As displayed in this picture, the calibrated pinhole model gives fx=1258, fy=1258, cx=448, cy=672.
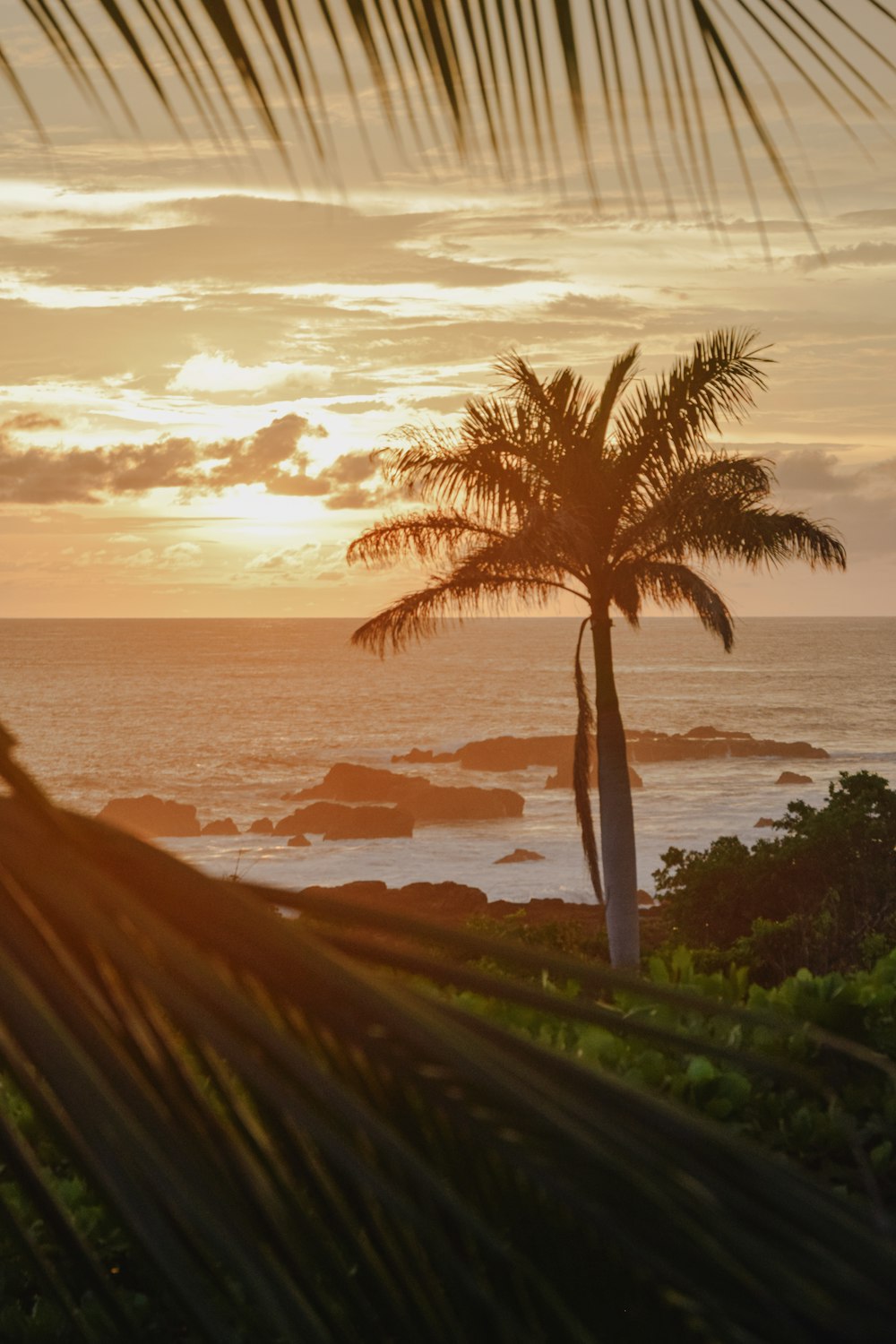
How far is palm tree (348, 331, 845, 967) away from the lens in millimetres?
17250

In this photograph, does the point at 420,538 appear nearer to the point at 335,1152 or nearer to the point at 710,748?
the point at 335,1152

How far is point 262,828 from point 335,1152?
5029 cm

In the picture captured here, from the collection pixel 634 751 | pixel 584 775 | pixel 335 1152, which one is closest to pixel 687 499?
pixel 584 775

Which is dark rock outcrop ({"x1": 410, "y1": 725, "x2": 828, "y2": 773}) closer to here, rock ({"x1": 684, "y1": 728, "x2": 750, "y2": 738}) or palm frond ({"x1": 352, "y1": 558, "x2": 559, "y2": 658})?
rock ({"x1": 684, "y1": 728, "x2": 750, "y2": 738})

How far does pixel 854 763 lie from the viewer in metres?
66.3

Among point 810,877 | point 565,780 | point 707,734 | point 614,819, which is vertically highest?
point 614,819

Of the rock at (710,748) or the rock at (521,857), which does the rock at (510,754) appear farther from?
the rock at (521,857)

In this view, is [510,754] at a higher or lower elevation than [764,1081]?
lower

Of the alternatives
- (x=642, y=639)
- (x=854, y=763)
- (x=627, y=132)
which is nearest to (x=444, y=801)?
(x=854, y=763)

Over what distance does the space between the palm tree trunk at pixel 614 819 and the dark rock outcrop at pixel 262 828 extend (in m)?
32.2

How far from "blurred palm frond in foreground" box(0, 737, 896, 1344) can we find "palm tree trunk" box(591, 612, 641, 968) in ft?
57.8

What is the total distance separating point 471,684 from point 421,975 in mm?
109138

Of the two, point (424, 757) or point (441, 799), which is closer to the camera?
point (441, 799)

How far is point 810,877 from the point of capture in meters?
19.9
